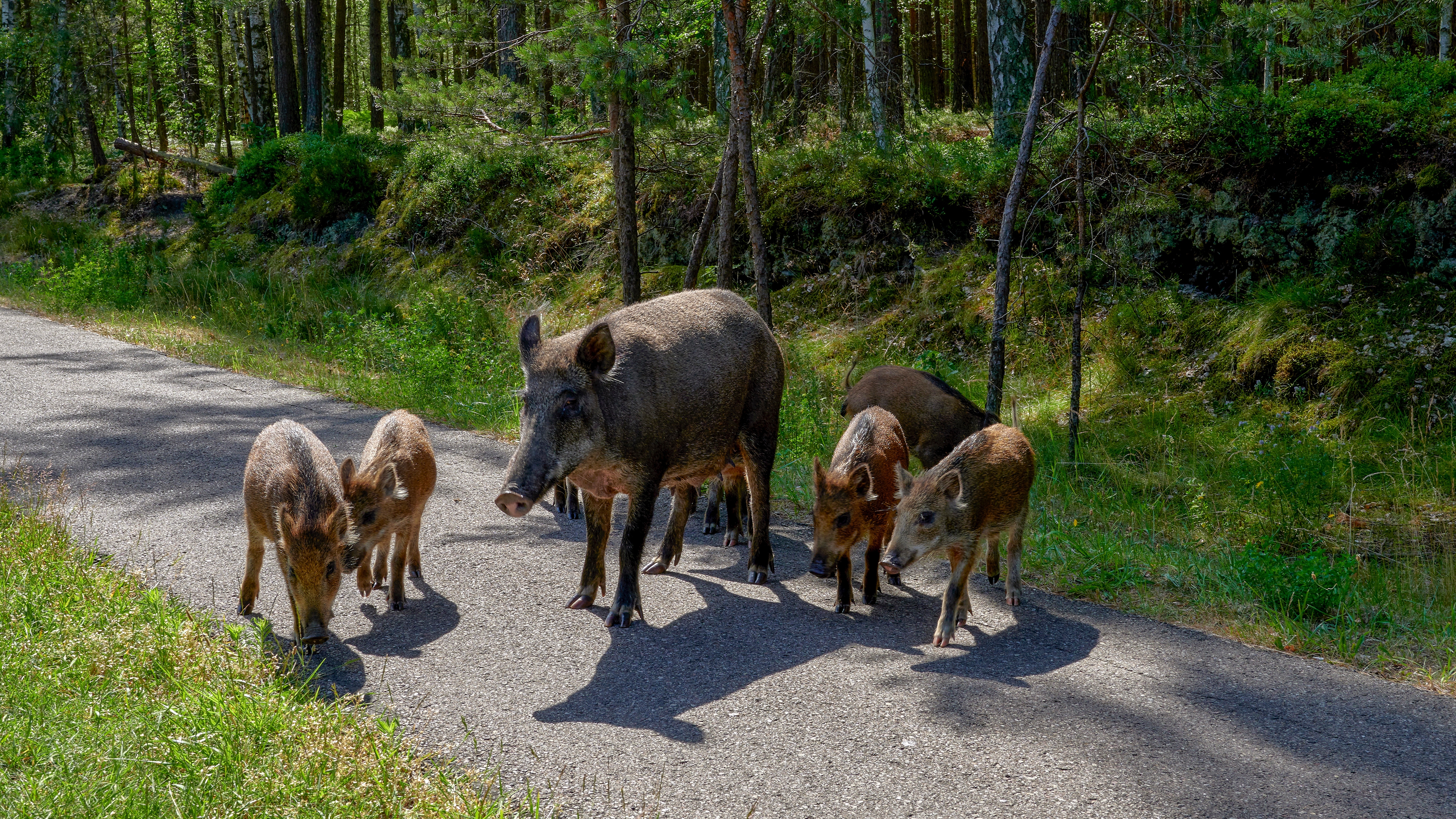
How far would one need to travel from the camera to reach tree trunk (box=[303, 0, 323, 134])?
26516 mm

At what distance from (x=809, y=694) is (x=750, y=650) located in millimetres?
604

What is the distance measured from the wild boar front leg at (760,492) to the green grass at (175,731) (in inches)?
99.9

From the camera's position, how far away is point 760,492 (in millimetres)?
6453

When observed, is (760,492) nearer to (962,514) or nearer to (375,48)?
(962,514)

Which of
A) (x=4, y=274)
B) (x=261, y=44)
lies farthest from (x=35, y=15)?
(x=4, y=274)

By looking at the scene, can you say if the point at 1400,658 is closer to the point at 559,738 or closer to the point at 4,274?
the point at 559,738

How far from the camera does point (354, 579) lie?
21.7ft

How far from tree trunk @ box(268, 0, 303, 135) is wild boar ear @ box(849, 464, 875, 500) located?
978 inches

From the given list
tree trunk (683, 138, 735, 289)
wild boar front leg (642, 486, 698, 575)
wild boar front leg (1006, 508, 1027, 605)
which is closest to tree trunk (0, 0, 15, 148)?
tree trunk (683, 138, 735, 289)

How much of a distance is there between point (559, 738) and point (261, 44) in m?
26.2

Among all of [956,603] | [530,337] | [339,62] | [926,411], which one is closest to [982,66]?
[926,411]

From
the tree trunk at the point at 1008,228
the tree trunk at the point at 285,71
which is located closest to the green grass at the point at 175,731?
the tree trunk at the point at 1008,228

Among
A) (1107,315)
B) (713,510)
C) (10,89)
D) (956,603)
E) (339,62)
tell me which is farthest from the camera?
(339,62)

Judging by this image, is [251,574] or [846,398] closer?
[251,574]
